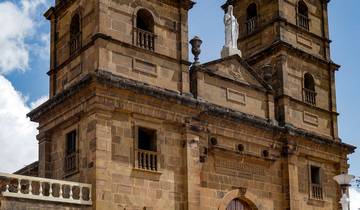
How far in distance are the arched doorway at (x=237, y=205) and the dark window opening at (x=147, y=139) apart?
4134 millimetres

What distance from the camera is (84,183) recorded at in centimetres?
2084

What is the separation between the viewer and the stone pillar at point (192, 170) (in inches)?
896

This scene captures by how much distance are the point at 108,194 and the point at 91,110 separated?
9.21 feet

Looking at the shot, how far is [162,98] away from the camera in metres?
22.7

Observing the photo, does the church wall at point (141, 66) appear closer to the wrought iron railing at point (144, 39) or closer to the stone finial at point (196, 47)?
the wrought iron railing at point (144, 39)

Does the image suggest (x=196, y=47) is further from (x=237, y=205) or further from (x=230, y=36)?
(x=237, y=205)

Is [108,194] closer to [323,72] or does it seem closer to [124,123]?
[124,123]

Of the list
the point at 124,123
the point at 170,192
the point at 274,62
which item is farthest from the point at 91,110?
the point at 274,62

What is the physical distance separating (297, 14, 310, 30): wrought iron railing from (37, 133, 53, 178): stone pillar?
43.6 feet

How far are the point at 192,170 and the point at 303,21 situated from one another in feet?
37.0

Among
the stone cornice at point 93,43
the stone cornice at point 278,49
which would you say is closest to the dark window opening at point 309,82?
the stone cornice at point 278,49

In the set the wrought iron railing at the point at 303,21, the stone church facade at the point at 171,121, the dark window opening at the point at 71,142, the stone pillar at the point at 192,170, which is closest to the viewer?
the stone church facade at the point at 171,121

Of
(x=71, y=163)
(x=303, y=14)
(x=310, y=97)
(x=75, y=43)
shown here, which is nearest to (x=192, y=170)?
(x=71, y=163)

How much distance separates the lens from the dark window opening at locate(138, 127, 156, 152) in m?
22.7
